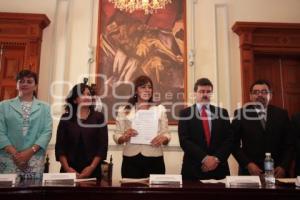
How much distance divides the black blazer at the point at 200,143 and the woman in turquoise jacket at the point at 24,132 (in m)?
1.29

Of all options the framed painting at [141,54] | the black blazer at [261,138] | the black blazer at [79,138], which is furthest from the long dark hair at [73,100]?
the framed painting at [141,54]

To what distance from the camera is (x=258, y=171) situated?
2943mm

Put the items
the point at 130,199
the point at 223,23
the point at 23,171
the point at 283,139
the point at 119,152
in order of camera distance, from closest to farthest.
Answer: the point at 130,199, the point at 23,171, the point at 283,139, the point at 119,152, the point at 223,23

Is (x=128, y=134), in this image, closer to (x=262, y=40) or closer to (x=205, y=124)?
(x=205, y=124)

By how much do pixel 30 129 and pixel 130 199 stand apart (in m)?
1.44

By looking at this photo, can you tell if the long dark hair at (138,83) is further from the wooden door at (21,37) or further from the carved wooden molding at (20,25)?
the carved wooden molding at (20,25)

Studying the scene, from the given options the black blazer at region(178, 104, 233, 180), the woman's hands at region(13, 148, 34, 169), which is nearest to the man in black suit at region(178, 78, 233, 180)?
the black blazer at region(178, 104, 233, 180)

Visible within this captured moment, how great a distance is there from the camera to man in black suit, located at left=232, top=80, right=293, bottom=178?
122 inches

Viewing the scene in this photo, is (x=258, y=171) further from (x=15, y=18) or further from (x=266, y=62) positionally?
(x=15, y=18)

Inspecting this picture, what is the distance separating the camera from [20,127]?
297cm

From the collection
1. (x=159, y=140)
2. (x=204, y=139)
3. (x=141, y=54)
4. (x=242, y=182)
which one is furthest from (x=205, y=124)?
(x=141, y=54)

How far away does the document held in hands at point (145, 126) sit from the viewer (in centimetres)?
303

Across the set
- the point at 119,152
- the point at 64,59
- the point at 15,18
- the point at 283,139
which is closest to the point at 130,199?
the point at 283,139

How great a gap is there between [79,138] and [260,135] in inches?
68.1
